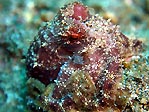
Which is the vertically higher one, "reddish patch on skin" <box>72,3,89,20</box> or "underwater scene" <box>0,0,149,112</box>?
"reddish patch on skin" <box>72,3,89,20</box>

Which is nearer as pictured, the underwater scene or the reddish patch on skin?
the underwater scene

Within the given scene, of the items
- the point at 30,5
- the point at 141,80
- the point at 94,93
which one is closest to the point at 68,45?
the point at 94,93

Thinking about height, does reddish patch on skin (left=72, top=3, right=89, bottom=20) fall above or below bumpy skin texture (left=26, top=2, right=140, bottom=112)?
above

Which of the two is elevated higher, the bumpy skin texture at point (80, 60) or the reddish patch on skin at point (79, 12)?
the reddish patch on skin at point (79, 12)

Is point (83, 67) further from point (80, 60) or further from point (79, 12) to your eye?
point (79, 12)

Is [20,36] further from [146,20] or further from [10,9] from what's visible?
[146,20]

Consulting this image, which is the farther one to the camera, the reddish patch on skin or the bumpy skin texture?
the reddish patch on skin

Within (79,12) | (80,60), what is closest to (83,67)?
(80,60)
